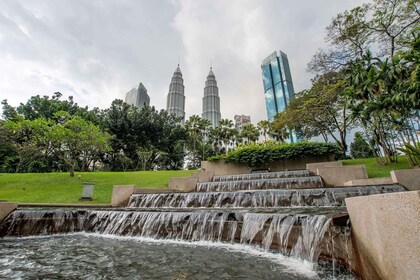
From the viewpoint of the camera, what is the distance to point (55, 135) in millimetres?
15188

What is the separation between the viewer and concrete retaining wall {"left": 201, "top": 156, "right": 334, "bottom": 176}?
58.5 feet

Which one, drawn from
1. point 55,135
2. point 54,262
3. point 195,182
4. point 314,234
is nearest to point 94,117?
point 55,135

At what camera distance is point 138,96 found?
7788 centimetres

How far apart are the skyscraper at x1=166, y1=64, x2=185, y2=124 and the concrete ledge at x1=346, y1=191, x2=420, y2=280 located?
101 m

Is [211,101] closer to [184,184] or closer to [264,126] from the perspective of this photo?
[264,126]

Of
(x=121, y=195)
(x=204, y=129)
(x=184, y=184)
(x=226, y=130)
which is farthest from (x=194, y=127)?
(x=121, y=195)

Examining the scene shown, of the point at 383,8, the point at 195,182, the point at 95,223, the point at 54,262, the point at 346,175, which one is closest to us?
the point at 54,262

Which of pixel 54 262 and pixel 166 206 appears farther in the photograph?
pixel 166 206

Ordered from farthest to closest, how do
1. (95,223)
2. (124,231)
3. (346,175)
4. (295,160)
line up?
(295,160)
(346,175)
(95,223)
(124,231)

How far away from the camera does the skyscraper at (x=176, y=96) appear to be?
10281 cm

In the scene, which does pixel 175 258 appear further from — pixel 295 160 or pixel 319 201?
pixel 295 160

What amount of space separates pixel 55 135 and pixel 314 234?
58.0 ft

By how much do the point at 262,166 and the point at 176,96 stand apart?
91.2 m

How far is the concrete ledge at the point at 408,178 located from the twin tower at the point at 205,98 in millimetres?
96967
